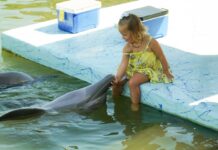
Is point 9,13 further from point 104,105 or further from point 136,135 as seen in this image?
point 136,135

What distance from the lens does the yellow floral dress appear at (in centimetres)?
716

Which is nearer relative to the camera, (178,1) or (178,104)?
(178,104)

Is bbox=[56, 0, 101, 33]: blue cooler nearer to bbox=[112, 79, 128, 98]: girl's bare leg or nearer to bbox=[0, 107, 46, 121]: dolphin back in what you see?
bbox=[112, 79, 128, 98]: girl's bare leg

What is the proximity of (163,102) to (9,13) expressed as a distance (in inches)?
206

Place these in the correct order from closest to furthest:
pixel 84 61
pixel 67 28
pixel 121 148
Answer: pixel 121 148 → pixel 84 61 → pixel 67 28

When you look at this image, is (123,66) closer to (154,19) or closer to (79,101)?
(79,101)

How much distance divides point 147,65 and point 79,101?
3.12 feet

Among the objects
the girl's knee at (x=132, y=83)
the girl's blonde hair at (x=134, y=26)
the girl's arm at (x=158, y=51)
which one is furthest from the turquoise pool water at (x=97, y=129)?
the girl's blonde hair at (x=134, y=26)

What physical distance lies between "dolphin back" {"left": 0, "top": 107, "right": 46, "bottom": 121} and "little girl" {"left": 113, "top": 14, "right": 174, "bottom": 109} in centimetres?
110

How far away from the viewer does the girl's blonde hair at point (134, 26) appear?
270 inches

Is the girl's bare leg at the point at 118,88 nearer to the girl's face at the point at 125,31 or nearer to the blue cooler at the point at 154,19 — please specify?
the girl's face at the point at 125,31

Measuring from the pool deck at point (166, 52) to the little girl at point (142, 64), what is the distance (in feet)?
0.35

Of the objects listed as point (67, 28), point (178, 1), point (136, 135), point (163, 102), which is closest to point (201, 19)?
point (178, 1)

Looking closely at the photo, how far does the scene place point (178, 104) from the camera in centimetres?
689
